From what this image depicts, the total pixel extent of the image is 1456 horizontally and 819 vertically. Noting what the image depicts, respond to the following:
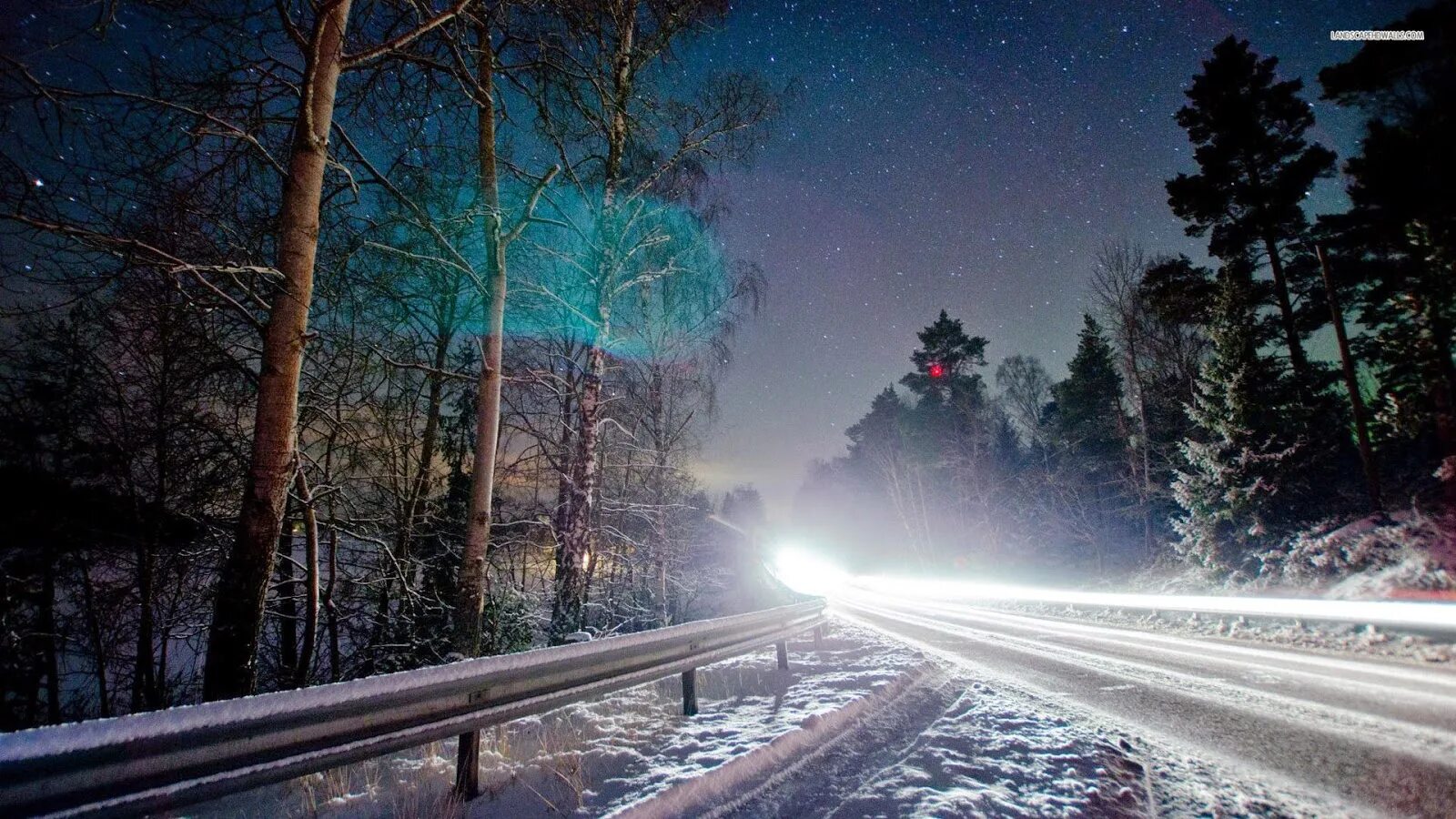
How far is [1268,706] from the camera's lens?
5.05m

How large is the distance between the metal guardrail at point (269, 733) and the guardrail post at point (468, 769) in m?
0.27

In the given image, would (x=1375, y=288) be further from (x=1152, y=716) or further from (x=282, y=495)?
(x=282, y=495)

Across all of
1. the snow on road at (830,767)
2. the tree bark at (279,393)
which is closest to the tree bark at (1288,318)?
the snow on road at (830,767)

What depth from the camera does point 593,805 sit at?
3.15 m

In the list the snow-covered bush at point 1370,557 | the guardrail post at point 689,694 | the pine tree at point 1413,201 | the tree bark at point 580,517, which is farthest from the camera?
the pine tree at point 1413,201

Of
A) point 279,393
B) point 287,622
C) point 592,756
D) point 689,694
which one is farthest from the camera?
point 287,622

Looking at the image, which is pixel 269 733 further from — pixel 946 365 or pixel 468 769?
pixel 946 365

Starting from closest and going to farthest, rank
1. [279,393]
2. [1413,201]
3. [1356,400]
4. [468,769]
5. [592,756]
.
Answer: [468,769] → [592,756] → [279,393] → [1413,201] → [1356,400]

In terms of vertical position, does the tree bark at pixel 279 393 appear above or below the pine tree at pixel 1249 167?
below

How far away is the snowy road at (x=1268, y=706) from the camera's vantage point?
336cm

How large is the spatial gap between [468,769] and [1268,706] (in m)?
6.83

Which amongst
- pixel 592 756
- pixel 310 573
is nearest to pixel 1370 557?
pixel 592 756

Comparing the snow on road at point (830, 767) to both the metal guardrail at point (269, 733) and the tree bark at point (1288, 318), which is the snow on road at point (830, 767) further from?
the tree bark at point (1288, 318)

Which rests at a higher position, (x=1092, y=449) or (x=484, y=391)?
(x=1092, y=449)
